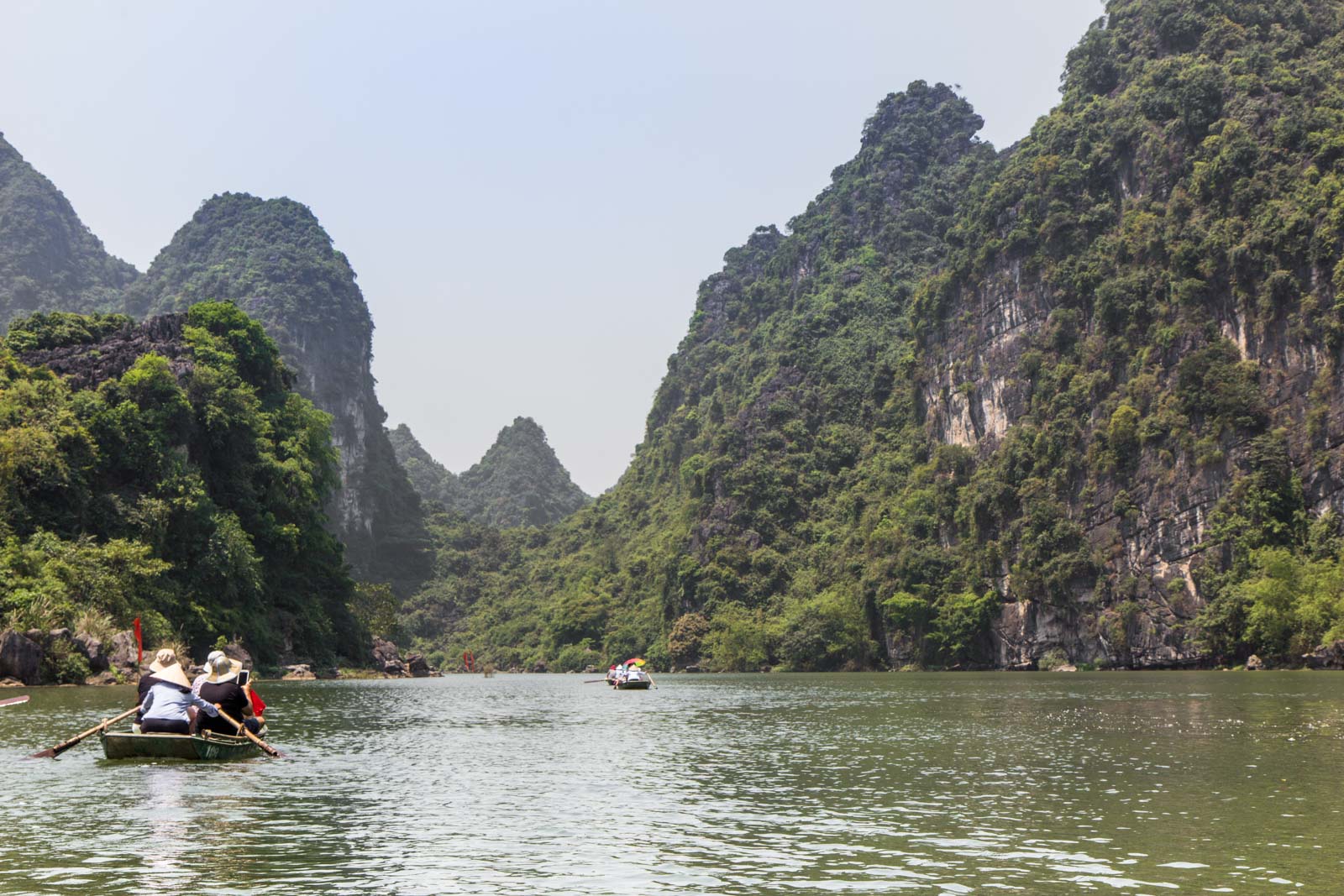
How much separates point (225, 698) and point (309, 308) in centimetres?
16962

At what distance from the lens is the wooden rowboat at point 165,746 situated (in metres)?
22.6

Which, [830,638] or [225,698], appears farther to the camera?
[830,638]

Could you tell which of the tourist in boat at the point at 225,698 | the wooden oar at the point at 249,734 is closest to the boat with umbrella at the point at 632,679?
the tourist in boat at the point at 225,698

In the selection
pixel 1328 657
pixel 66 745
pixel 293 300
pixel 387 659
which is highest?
pixel 293 300

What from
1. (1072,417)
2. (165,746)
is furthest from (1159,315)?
(165,746)

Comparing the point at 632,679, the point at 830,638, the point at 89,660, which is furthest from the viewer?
the point at 830,638

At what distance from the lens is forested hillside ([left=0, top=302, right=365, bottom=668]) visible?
57.1 meters

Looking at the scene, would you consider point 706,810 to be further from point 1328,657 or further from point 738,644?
point 738,644

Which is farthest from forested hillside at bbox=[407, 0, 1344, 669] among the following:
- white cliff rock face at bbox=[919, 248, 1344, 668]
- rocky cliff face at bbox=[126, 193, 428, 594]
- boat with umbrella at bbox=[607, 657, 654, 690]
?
boat with umbrella at bbox=[607, 657, 654, 690]

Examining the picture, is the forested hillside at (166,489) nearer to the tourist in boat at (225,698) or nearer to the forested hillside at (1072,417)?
the tourist in boat at (225,698)

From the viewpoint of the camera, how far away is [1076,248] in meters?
108

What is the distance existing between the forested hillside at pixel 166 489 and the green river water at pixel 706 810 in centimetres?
2328

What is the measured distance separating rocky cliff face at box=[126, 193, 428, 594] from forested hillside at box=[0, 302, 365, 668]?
95735mm

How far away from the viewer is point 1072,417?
101 meters
